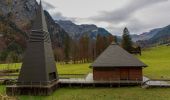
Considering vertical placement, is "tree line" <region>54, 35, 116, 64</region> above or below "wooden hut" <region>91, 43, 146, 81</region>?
above

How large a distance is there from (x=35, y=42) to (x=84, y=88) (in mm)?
7549

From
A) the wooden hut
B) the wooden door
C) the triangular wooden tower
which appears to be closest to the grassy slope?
the wooden hut

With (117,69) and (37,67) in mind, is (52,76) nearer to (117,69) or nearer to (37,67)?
(37,67)

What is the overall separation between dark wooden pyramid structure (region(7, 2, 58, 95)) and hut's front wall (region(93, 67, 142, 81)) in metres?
6.06

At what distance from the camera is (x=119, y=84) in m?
33.1

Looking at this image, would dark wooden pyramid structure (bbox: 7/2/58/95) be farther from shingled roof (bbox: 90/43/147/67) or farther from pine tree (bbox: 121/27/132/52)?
pine tree (bbox: 121/27/132/52)

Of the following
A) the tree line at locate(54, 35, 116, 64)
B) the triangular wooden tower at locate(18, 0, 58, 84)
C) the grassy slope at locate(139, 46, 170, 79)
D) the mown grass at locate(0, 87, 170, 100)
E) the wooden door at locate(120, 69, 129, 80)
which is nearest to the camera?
the mown grass at locate(0, 87, 170, 100)

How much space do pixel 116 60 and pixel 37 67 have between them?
10.4 metres

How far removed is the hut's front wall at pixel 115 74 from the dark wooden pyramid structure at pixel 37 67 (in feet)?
19.9

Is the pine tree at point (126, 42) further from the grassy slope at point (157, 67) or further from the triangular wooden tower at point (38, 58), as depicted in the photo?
the triangular wooden tower at point (38, 58)

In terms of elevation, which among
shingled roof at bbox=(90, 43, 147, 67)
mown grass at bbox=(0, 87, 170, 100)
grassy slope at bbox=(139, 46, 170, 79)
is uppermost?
shingled roof at bbox=(90, 43, 147, 67)

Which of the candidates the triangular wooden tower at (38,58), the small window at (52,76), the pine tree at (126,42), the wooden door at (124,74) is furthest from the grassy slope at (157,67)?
the triangular wooden tower at (38,58)

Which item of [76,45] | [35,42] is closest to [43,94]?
[35,42]

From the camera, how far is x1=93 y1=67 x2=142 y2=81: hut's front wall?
3469cm
